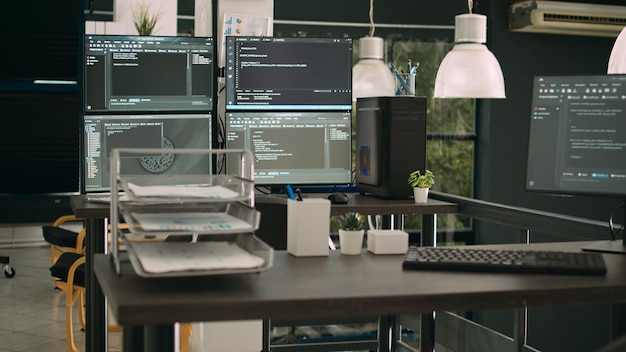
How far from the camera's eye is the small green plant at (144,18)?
3740 mm

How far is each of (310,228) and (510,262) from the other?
0.49 metres

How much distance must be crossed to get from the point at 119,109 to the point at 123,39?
275 mm

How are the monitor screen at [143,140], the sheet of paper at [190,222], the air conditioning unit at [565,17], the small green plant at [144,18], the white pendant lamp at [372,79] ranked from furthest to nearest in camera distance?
the air conditioning unit at [565,17], the white pendant lamp at [372,79], the small green plant at [144,18], the monitor screen at [143,140], the sheet of paper at [190,222]

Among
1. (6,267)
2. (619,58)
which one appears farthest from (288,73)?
(6,267)

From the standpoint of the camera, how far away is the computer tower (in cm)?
356

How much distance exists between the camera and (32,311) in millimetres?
5812

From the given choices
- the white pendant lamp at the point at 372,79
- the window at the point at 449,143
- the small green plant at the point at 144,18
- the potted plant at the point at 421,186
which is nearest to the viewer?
the potted plant at the point at 421,186

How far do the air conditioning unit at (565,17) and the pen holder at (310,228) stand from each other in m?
6.67

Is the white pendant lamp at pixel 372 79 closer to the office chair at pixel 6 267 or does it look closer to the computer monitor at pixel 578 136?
the computer monitor at pixel 578 136

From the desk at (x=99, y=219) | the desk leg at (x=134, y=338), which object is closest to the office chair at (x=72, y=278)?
the desk at (x=99, y=219)

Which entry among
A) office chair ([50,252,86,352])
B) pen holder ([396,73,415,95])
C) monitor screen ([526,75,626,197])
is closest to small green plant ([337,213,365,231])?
monitor screen ([526,75,626,197])

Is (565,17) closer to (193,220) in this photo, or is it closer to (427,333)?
(427,333)

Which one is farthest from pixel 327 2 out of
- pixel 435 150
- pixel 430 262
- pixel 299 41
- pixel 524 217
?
pixel 430 262

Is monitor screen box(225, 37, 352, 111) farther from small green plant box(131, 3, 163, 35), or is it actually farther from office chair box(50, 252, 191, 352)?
office chair box(50, 252, 191, 352)
